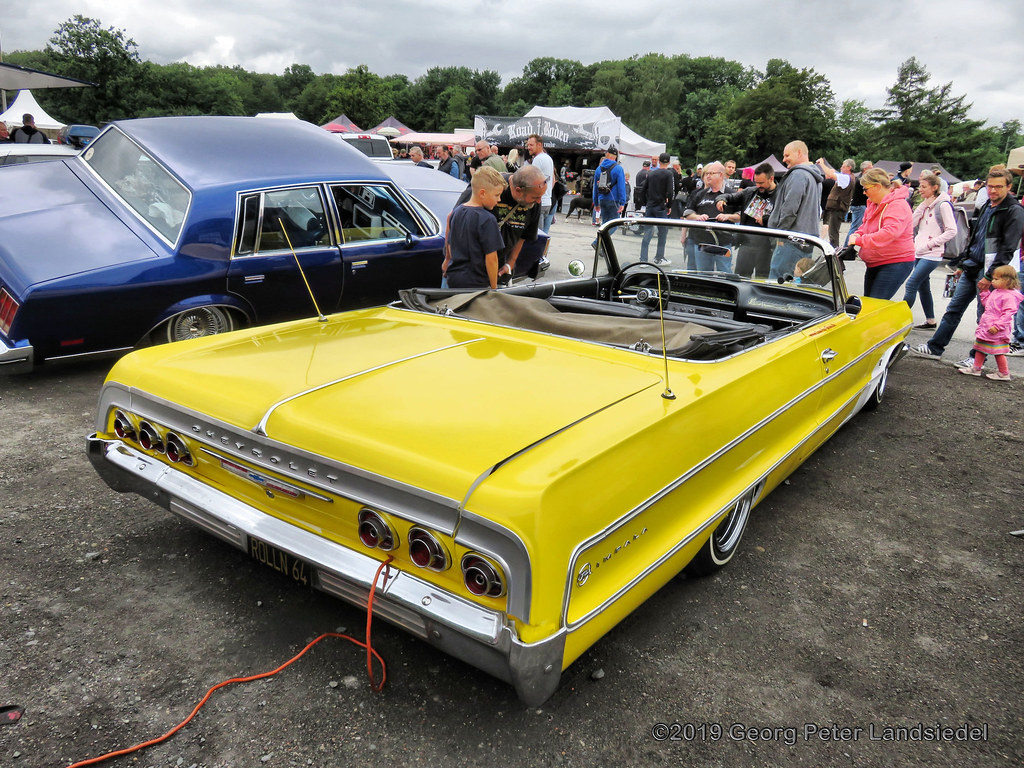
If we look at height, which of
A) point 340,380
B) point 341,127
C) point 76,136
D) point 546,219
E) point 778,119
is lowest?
point 340,380

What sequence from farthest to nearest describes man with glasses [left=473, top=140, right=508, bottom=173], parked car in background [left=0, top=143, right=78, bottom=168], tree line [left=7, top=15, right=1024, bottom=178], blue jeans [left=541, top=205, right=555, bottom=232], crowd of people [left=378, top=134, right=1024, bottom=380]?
tree line [left=7, top=15, right=1024, bottom=178], blue jeans [left=541, top=205, right=555, bottom=232], man with glasses [left=473, top=140, right=508, bottom=173], parked car in background [left=0, top=143, right=78, bottom=168], crowd of people [left=378, top=134, right=1024, bottom=380]

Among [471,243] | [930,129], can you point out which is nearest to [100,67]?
[471,243]

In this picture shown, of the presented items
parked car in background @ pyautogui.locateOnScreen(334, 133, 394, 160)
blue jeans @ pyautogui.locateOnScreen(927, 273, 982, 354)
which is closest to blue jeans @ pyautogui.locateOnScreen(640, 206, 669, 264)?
blue jeans @ pyautogui.locateOnScreen(927, 273, 982, 354)

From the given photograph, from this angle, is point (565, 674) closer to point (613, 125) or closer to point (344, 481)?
point (344, 481)

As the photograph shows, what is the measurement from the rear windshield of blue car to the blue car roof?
0.08m

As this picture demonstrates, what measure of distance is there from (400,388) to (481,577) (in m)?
0.81

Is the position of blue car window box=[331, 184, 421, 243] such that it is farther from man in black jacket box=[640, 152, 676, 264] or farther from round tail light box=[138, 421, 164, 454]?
man in black jacket box=[640, 152, 676, 264]

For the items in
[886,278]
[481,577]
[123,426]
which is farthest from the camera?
[886,278]

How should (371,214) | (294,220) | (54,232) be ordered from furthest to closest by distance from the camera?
(371,214) → (294,220) → (54,232)

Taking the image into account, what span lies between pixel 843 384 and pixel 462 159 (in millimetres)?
14447

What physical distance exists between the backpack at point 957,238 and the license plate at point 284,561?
7.07 m

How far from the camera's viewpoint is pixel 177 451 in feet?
8.10

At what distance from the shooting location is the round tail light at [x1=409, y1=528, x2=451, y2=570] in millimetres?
1859

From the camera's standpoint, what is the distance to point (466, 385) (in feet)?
7.87
